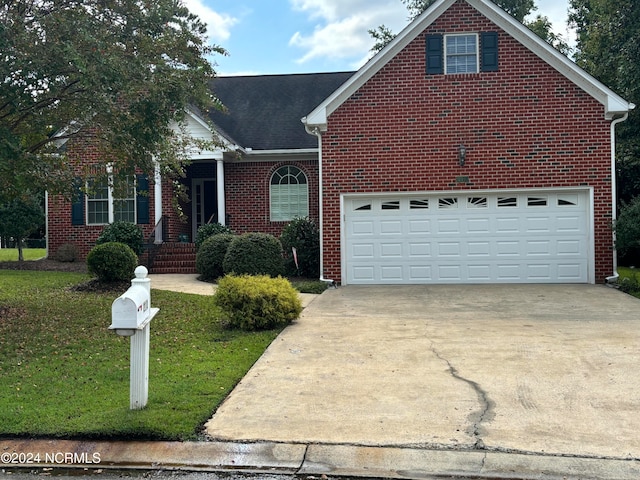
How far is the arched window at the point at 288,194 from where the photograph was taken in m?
18.3

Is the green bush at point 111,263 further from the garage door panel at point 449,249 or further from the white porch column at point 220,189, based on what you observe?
the garage door panel at point 449,249

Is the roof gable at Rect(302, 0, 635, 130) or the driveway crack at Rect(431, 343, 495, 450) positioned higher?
the roof gable at Rect(302, 0, 635, 130)

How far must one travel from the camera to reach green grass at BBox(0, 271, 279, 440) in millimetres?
4664

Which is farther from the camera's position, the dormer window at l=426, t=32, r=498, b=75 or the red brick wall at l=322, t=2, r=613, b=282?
the dormer window at l=426, t=32, r=498, b=75

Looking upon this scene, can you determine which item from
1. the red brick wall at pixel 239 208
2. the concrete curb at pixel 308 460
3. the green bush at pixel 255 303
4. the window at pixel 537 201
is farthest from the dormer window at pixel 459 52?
the concrete curb at pixel 308 460

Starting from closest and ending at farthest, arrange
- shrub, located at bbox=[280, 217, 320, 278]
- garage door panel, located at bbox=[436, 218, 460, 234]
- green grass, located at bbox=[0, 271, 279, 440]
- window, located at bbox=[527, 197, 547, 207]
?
green grass, located at bbox=[0, 271, 279, 440] < window, located at bbox=[527, 197, 547, 207] < garage door panel, located at bbox=[436, 218, 460, 234] < shrub, located at bbox=[280, 217, 320, 278]

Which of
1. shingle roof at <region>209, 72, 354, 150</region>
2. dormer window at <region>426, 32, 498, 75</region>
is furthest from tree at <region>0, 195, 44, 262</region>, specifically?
dormer window at <region>426, 32, 498, 75</region>

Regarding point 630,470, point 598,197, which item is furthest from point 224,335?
point 598,197

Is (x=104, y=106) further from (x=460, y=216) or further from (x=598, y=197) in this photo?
(x=598, y=197)

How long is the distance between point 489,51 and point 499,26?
0.63 meters

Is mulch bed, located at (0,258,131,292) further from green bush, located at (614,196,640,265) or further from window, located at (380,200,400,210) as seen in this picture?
green bush, located at (614,196,640,265)

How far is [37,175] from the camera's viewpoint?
8172 millimetres

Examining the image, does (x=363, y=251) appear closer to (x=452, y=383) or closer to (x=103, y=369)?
(x=452, y=383)

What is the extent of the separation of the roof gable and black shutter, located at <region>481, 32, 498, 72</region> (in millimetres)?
319
